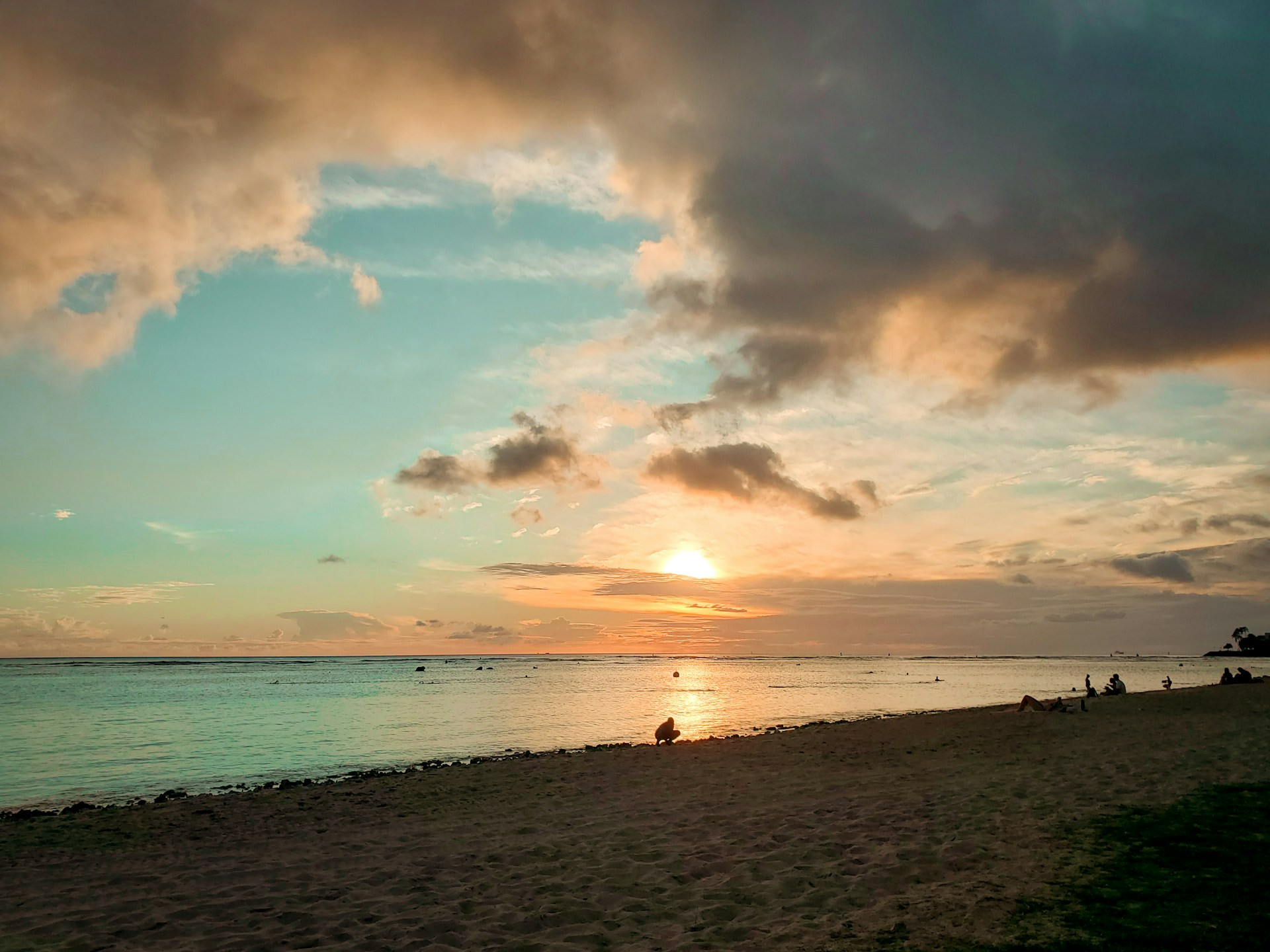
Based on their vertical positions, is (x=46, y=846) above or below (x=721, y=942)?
below

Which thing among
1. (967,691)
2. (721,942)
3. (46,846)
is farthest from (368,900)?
(967,691)

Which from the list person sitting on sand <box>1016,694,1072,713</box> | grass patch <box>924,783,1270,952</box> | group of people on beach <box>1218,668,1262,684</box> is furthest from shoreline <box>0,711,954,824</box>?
group of people on beach <box>1218,668,1262,684</box>

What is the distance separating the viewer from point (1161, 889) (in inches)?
354

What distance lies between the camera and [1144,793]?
1453 cm

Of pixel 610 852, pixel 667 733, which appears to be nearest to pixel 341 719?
pixel 667 733

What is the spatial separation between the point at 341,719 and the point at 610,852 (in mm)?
41535

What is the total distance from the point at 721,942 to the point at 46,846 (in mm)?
15755

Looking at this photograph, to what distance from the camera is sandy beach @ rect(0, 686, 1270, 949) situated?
9.21m

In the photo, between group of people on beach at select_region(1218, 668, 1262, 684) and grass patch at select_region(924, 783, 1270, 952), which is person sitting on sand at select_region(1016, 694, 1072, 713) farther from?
group of people on beach at select_region(1218, 668, 1262, 684)

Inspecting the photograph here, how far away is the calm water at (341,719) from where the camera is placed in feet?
91.7

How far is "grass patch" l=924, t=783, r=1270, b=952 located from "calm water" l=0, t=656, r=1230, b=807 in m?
24.8

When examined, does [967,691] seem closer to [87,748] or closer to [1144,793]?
[1144,793]

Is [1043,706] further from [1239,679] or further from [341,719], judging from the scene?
[341,719]

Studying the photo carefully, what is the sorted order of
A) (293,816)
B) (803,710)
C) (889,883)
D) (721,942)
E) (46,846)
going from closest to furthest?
1. (721,942)
2. (889,883)
3. (46,846)
4. (293,816)
5. (803,710)
